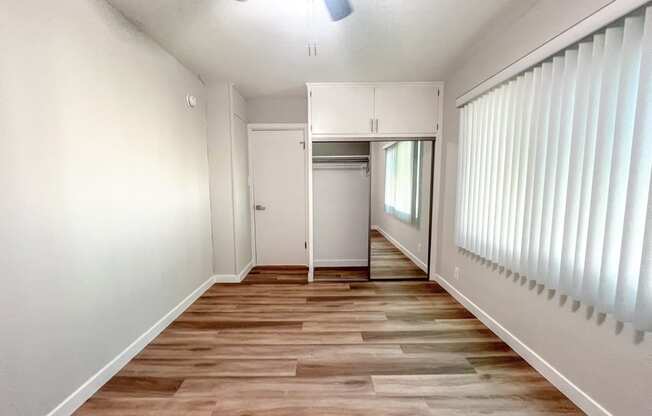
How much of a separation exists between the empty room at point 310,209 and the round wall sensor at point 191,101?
8 cm

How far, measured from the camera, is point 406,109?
3061 mm

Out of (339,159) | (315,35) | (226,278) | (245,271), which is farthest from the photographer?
(339,159)

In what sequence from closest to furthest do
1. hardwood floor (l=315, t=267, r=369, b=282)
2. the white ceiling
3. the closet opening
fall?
the white ceiling → hardwood floor (l=315, t=267, r=369, b=282) → the closet opening

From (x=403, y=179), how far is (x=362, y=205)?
0.74 m

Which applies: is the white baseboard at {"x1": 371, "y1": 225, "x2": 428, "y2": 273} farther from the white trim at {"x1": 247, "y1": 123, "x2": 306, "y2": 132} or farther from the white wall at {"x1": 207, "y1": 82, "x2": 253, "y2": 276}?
the white wall at {"x1": 207, "y1": 82, "x2": 253, "y2": 276}

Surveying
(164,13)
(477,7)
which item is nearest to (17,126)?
(164,13)

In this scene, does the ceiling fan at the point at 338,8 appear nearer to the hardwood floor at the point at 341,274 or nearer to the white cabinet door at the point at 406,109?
the white cabinet door at the point at 406,109

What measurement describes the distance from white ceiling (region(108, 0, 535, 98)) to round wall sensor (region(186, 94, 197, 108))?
0.98 ft

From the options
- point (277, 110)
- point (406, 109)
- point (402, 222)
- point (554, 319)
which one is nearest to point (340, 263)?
point (402, 222)

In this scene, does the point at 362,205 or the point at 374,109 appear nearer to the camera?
the point at 374,109

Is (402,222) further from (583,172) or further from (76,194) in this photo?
(76,194)

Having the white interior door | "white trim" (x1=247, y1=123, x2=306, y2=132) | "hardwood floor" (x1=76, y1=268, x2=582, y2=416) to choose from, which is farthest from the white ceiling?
"hardwood floor" (x1=76, y1=268, x2=582, y2=416)

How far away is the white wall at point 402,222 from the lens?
3.33 meters

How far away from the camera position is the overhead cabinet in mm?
3035
